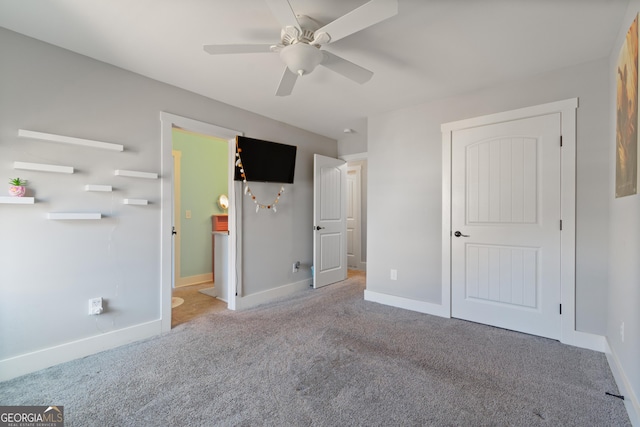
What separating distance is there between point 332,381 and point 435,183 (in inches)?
89.4

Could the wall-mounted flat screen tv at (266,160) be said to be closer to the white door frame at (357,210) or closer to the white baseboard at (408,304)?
the white baseboard at (408,304)

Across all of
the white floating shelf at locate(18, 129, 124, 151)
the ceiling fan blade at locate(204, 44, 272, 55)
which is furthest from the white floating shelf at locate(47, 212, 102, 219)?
the ceiling fan blade at locate(204, 44, 272, 55)

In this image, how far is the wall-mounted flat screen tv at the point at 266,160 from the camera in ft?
11.0

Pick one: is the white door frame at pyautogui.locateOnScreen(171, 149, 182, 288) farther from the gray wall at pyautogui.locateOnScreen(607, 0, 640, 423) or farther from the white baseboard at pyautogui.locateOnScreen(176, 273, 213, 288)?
the gray wall at pyautogui.locateOnScreen(607, 0, 640, 423)

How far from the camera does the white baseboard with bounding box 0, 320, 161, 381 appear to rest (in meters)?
1.93

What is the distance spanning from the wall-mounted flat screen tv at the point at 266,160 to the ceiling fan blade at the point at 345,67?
1.59m

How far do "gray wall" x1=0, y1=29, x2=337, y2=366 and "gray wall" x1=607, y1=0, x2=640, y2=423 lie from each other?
3388 mm

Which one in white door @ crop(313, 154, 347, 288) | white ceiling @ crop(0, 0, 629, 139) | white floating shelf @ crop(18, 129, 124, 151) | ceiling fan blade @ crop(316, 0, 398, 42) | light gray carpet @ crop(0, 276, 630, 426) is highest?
white ceiling @ crop(0, 0, 629, 139)

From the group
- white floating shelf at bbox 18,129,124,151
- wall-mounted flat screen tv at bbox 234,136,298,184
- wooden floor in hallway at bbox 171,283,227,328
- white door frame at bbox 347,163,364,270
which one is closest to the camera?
white floating shelf at bbox 18,129,124,151

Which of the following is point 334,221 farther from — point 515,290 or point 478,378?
point 478,378

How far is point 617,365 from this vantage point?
1.87 meters

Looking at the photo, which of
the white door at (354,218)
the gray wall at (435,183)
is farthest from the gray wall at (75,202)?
the white door at (354,218)

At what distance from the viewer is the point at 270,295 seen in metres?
3.69

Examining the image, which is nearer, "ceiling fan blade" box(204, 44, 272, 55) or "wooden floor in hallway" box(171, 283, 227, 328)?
"ceiling fan blade" box(204, 44, 272, 55)
